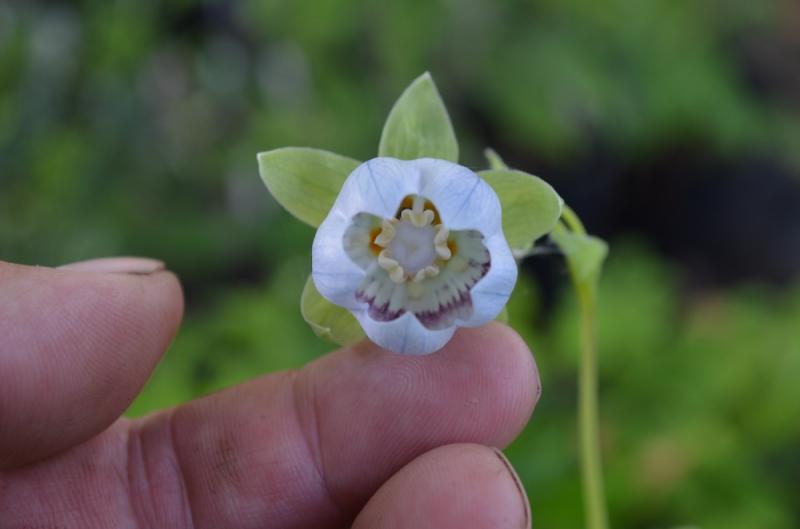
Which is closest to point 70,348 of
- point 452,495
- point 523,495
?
point 452,495

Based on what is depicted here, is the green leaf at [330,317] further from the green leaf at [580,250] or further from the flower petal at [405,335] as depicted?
the green leaf at [580,250]

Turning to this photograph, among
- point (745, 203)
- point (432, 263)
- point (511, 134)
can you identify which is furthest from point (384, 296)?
point (745, 203)

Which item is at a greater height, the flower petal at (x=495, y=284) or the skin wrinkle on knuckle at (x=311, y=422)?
the flower petal at (x=495, y=284)

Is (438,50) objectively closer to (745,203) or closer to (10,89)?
(10,89)

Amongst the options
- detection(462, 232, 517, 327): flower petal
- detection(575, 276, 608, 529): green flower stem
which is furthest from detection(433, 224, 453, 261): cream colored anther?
detection(575, 276, 608, 529): green flower stem

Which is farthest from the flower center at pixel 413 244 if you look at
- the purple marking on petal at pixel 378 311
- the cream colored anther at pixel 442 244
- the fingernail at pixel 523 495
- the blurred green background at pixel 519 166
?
the blurred green background at pixel 519 166

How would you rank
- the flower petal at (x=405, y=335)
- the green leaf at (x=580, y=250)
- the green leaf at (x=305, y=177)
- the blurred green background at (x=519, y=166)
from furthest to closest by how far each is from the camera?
the blurred green background at (x=519, y=166), the green leaf at (x=580, y=250), the green leaf at (x=305, y=177), the flower petal at (x=405, y=335)

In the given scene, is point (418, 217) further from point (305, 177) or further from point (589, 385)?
point (589, 385)
